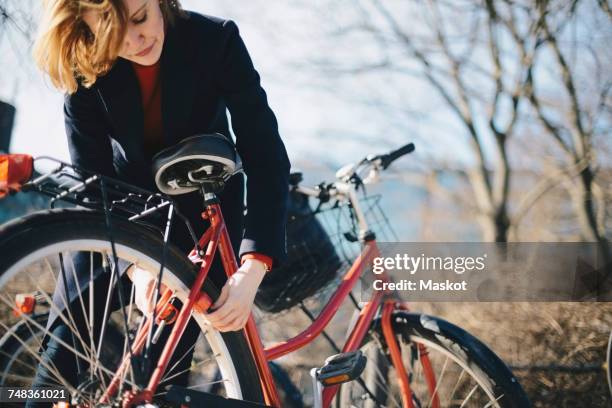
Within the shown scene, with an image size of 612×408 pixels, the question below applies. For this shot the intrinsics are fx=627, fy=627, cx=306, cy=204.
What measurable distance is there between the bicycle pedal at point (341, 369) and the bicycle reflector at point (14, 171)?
38.4 inches

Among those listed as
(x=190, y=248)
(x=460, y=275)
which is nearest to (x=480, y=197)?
(x=460, y=275)

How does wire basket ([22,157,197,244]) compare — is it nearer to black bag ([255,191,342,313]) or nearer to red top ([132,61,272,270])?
red top ([132,61,272,270])

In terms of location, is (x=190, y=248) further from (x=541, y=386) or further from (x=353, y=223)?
(x=541, y=386)

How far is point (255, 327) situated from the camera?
64.7 inches

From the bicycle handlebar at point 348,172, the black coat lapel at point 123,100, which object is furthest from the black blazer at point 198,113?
the bicycle handlebar at point 348,172

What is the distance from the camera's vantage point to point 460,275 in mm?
3395

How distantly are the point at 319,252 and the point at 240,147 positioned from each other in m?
0.92

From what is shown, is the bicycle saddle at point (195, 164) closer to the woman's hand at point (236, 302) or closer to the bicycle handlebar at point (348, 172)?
the woman's hand at point (236, 302)

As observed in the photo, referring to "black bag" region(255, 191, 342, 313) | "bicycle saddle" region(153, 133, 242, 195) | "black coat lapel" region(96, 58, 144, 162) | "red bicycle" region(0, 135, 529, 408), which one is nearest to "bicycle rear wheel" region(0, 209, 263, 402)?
"red bicycle" region(0, 135, 529, 408)

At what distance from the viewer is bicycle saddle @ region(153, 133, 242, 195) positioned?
1501mm

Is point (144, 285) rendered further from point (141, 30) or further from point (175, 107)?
point (141, 30)

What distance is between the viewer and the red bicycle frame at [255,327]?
1.41 metres

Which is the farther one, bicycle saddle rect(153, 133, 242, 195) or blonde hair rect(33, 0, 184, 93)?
bicycle saddle rect(153, 133, 242, 195)

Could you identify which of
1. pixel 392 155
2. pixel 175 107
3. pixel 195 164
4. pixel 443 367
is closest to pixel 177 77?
pixel 175 107
